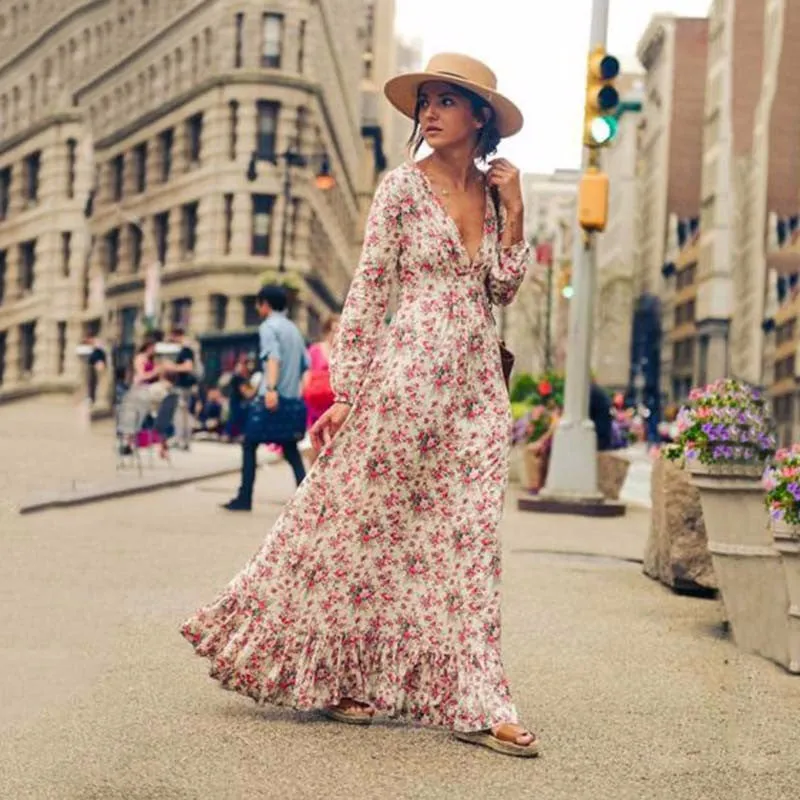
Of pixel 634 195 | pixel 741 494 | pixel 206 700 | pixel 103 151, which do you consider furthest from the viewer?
pixel 634 195

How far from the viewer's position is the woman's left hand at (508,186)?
206 inches

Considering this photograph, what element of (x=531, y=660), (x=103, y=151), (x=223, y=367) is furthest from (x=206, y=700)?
(x=103, y=151)

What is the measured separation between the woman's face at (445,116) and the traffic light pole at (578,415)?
11809 millimetres

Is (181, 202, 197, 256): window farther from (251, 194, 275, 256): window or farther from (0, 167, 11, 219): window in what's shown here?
(0, 167, 11, 219): window

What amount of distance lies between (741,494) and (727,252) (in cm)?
9155

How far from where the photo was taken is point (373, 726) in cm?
511

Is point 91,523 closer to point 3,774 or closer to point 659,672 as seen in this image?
point 659,672

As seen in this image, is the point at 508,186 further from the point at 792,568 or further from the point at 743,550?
the point at 743,550

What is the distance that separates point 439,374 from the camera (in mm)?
5125

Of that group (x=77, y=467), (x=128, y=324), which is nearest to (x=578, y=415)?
(x=77, y=467)

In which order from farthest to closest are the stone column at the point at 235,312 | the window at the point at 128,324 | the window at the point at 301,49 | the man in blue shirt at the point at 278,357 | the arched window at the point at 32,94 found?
the window at the point at 128,324 → the window at the point at 301,49 → the stone column at the point at 235,312 → the arched window at the point at 32,94 → the man in blue shirt at the point at 278,357

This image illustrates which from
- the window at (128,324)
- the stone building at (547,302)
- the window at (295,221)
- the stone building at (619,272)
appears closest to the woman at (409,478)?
the stone building at (547,302)

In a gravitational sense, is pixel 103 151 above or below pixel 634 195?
below

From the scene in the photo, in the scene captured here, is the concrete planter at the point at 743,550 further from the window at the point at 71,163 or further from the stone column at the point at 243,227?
the stone column at the point at 243,227
